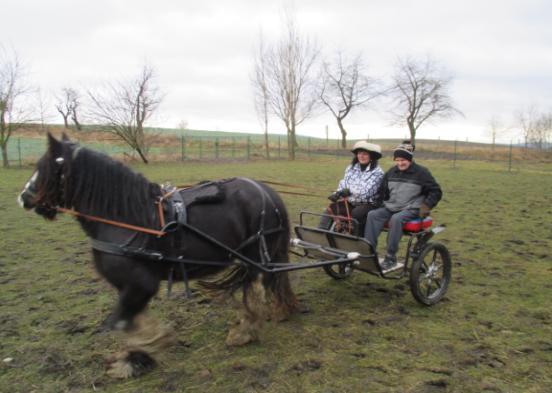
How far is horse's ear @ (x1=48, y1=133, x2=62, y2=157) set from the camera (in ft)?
9.08

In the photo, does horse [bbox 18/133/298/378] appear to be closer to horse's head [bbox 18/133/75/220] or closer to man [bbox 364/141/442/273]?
horse's head [bbox 18/133/75/220]

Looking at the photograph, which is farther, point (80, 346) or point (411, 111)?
point (411, 111)

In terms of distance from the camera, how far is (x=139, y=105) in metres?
25.5

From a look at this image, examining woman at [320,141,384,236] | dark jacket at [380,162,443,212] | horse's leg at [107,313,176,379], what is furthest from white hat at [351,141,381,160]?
horse's leg at [107,313,176,379]

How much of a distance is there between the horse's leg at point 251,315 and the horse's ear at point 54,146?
173 cm

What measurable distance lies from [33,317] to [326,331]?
267 centimetres

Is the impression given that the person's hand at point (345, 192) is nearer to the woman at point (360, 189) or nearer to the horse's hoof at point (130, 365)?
the woman at point (360, 189)

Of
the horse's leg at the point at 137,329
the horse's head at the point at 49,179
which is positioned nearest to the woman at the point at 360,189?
the horse's leg at the point at 137,329

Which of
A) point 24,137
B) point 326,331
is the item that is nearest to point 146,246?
point 326,331

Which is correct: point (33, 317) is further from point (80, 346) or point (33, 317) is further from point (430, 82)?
point (430, 82)

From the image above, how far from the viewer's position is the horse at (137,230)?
2863 mm

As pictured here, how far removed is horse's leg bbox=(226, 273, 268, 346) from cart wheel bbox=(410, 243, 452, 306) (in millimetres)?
1472

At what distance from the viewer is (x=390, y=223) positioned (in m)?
4.21

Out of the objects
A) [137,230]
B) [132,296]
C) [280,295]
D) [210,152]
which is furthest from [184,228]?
[210,152]
